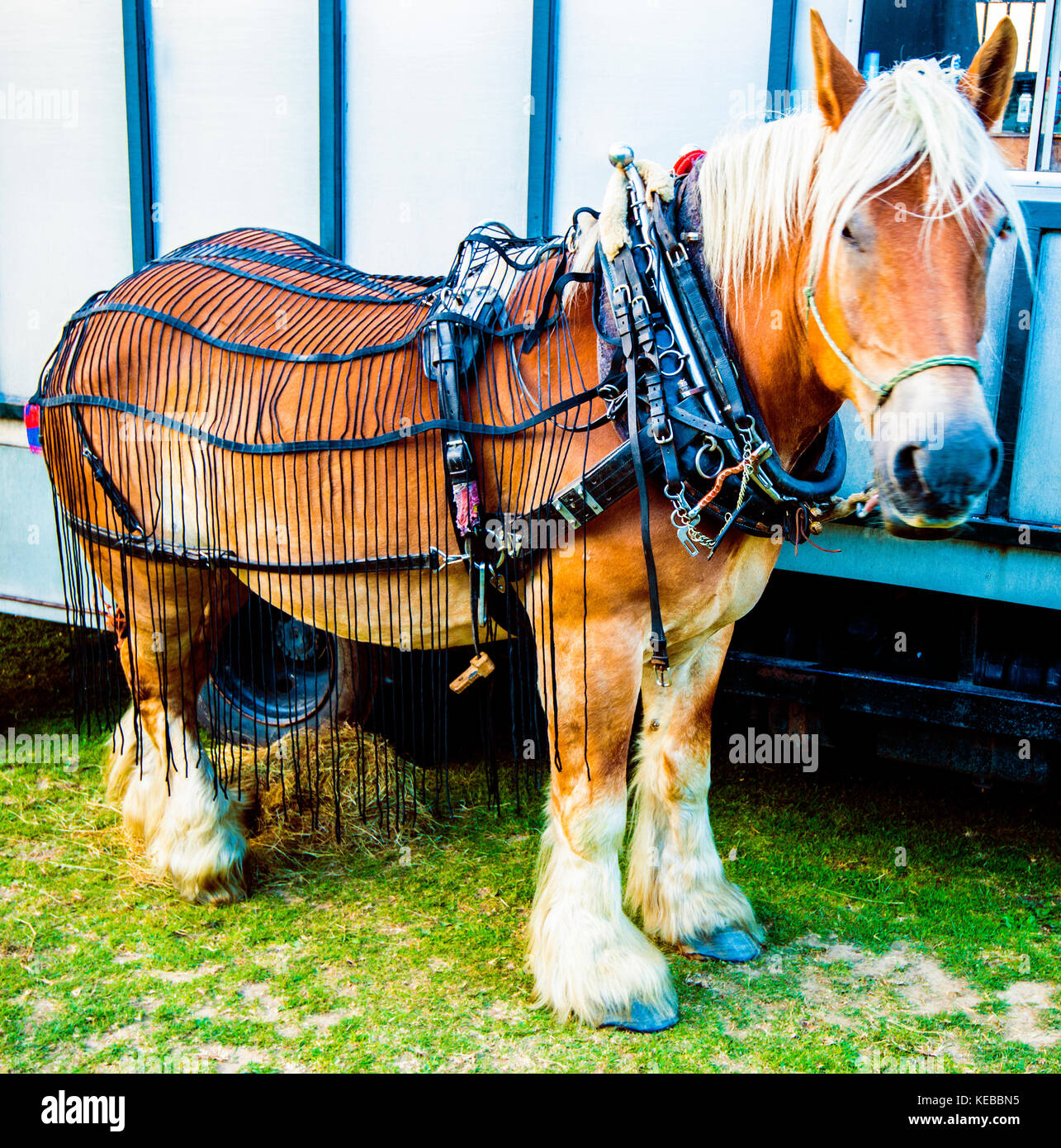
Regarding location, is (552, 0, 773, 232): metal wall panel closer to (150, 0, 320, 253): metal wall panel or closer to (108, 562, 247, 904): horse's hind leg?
(150, 0, 320, 253): metal wall panel

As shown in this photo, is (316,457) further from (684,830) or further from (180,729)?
(684,830)

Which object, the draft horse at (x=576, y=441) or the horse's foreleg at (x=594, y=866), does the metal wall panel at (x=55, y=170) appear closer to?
the draft horse at (x=576, y=441)

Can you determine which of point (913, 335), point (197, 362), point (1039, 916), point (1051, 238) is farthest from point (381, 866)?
point (1051, 238)

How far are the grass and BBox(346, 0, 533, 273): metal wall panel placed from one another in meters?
2.04

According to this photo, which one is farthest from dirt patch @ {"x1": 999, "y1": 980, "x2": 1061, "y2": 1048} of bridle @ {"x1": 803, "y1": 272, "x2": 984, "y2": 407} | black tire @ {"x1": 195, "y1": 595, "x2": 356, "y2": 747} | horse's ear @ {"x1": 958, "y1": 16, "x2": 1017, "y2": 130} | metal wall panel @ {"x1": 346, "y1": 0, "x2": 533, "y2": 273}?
metal wall panel @ {"x1": 346, "y1": 0, "x2": 533, "y2": 273}

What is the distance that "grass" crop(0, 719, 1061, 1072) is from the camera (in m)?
2.44

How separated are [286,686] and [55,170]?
83.8 inches

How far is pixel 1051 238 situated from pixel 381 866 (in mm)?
2660

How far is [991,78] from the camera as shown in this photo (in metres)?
1.93

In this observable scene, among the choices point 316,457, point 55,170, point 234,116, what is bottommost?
point 316,457

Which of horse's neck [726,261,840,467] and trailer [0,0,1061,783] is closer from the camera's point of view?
horse's neck [726,261,840,467]

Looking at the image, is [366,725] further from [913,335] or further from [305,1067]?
[913,335]

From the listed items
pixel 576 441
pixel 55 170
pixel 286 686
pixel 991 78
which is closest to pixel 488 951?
pixel 576 441

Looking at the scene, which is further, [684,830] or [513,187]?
[513,187]
